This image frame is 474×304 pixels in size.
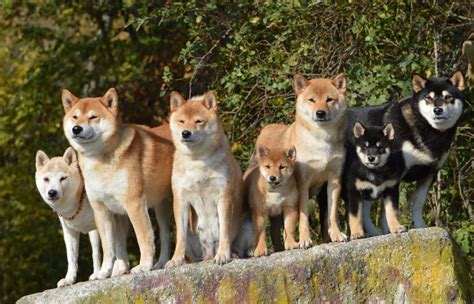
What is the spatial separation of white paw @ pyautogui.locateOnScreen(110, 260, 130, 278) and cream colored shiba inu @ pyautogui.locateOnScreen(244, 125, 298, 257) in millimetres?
1241

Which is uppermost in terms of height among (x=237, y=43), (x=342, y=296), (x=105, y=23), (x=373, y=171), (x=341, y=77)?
(x=105, y=23)

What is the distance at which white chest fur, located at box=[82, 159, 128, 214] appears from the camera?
9.68m

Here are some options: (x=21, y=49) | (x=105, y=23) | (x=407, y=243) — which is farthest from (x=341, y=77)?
(x=21, y=49)

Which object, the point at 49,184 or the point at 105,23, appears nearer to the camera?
the point at 49,184

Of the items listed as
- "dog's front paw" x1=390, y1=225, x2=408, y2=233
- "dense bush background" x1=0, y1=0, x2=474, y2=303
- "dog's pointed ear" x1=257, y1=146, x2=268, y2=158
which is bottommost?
"dog's front paw" x1=390, y1=225, x2=408, y2=233

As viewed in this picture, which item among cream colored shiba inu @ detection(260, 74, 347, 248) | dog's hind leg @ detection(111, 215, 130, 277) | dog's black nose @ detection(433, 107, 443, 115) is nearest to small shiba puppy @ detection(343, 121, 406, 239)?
cream colored shiba inu @ detection(260, 74, 347, 248)

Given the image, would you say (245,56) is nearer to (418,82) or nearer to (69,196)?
(418,82)

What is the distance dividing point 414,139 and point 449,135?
336 millimetres

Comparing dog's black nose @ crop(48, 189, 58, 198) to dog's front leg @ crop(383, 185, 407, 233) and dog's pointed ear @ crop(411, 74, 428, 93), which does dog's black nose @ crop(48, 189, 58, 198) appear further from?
dog's pointed ear @ crop(411, 74, 428, 93)

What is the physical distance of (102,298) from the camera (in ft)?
31.2

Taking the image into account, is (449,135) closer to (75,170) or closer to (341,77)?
(341,77)

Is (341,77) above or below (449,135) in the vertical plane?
above

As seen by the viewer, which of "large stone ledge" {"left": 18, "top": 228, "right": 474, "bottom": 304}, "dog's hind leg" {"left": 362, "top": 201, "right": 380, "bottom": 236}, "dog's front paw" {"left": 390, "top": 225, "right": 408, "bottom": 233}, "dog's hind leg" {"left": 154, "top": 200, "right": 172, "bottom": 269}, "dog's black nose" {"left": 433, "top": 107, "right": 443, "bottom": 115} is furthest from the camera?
"dog's hind leg" {"left": 154, "top": 200, "right": 172, "bottom": 269}

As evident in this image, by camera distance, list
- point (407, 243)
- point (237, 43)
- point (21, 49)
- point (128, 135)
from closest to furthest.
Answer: point (407, 243) < point (128, 135) < point (237, 43) < point (21, 49)
